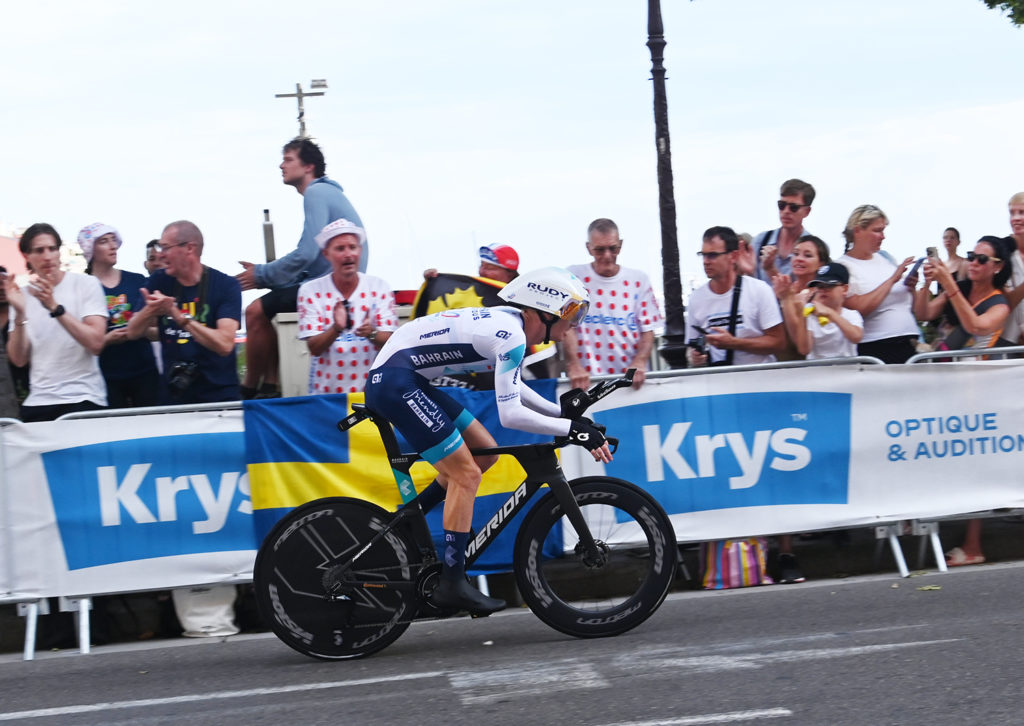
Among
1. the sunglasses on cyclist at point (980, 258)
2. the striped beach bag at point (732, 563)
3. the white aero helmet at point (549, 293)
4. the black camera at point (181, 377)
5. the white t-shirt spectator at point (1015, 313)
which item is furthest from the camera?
the white t-shirt spectator at point (1015, 313)

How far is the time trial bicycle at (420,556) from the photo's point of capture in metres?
6.53

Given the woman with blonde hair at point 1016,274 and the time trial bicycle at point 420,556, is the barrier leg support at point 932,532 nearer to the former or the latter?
the woman with blonde hair at point 1016,274

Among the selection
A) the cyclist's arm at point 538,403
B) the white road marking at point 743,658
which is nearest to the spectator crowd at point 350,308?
the cyclist's arm at point 538,403

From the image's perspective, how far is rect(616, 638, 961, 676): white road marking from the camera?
592 centimetres

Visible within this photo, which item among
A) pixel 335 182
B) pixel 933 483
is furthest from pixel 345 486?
pixel 933 483

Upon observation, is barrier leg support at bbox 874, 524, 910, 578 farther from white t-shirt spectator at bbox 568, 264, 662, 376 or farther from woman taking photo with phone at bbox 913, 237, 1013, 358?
white t-shirt spectator at bbox 568, 264, 662, 376

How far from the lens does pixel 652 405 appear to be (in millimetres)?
8188

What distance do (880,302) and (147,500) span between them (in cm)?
482

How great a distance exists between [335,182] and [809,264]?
3.28 meters

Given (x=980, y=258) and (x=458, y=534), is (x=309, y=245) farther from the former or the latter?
(x=980, y=258)

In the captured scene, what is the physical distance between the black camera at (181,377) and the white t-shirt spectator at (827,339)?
3903mm

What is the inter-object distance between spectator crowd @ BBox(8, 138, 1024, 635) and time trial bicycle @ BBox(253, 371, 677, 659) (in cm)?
129

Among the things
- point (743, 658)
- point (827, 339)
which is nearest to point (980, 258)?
point (827, 339)

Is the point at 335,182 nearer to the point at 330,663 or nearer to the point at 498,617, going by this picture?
the point at 498,617
